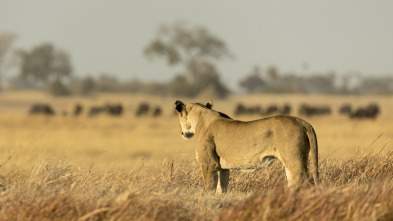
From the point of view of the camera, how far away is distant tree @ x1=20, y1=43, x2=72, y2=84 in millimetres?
116625

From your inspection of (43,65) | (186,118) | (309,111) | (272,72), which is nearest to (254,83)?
(272,72)

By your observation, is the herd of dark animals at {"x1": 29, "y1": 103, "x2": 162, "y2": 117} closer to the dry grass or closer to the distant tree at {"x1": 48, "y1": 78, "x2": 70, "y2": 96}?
the distant tree at {"x1": 48, "y1": 78, "x2": 70, "y2": 96}

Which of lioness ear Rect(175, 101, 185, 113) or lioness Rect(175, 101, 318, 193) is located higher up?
lioness ear Rect(175, 101, 185, 113)

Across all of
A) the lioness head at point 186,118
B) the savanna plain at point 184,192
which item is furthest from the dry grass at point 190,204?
the lioness head at point 186,118

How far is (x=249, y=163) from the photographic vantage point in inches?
295

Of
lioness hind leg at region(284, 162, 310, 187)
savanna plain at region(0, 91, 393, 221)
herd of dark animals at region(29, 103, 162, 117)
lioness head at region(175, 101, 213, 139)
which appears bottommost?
herd of dark animals at region(29, 103, 162, 117)

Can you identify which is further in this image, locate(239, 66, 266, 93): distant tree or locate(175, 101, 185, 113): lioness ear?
locate(239, 66, 266, 93): distant tree

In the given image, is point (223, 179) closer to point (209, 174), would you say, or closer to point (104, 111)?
point (209, 174)

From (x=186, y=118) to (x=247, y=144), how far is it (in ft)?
4.14

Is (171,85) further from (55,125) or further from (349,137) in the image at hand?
(349,137)

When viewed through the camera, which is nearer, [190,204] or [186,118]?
[190,204]

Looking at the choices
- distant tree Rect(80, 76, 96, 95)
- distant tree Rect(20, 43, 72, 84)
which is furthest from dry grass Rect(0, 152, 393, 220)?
distant tree Rect(20, 43, 72, 84)

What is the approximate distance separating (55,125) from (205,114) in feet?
125

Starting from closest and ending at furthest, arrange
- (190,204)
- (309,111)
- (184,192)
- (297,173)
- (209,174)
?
(190,204) < (297,173) < (184,192) < (209,174) < (309,111)
